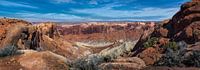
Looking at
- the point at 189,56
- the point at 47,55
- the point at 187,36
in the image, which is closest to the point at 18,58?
the point at 47,55

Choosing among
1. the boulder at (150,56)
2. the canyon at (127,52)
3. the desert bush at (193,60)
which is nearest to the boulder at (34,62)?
the canyon at (127,52)

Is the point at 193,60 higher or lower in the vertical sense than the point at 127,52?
higher

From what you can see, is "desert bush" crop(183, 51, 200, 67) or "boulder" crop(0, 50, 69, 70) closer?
"boulder" crop(0, 50, 69, 70)

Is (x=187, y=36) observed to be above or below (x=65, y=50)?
above

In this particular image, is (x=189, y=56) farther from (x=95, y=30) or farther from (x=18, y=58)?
(x=95, y=30)

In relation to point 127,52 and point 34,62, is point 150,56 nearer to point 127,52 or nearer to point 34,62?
point 34,62

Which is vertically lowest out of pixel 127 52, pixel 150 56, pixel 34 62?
pixel 127 52

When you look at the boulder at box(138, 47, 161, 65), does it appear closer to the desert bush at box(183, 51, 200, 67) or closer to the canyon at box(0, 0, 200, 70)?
the canyon at box(0, 0, 200, 70)

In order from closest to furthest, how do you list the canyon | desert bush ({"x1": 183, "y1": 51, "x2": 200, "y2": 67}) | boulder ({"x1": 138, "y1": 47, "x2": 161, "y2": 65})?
the canyon
desert bush ({"x1": 183, "y1": 51, "x2": 200, "y2": 67})
boulder ({"x1": 138, "y1": 47, "x2": 161, "y2": 65})

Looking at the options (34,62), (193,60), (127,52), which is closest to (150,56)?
(193,60)

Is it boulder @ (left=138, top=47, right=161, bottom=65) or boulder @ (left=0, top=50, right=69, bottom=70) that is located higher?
boulder @ (left=0, top=50, right=69, bottom=70)

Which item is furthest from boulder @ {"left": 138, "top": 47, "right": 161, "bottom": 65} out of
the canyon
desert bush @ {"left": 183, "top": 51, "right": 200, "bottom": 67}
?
desert bush @ {"left": 183, "top": 51, "right": 200, "bottom": 67}
